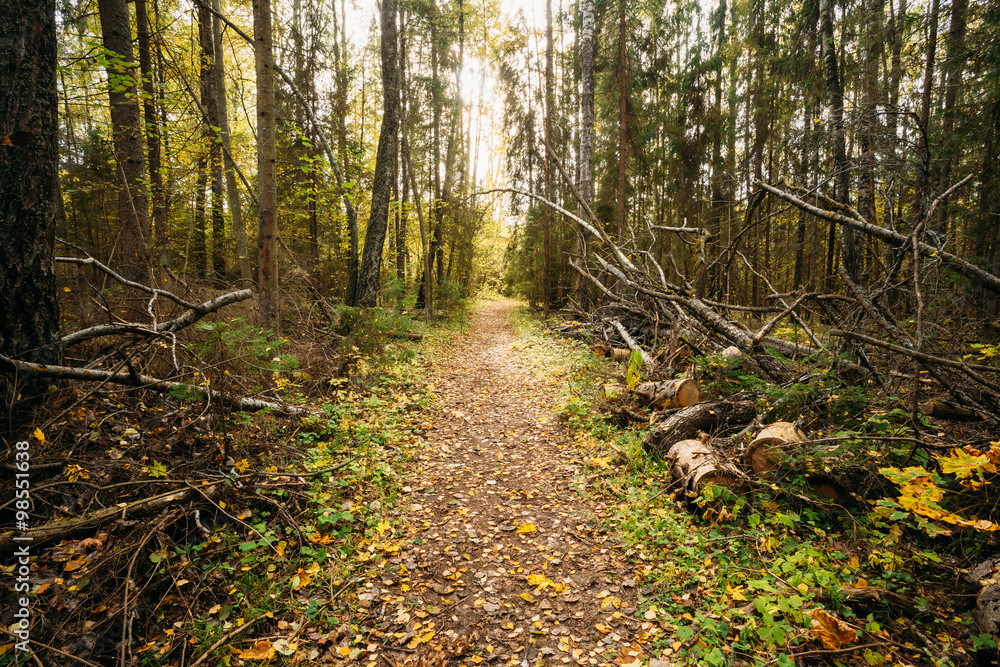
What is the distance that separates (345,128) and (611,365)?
1227 centimetres

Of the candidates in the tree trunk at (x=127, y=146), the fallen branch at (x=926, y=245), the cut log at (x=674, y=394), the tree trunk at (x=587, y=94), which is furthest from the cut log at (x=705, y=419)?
the tree trunk at (x=127, y=146)

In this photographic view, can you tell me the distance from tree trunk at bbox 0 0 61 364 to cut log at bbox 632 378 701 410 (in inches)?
262

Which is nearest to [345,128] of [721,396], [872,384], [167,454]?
[167,454]

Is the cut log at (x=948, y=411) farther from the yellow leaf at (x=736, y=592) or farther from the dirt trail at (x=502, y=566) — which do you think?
the dirt trail at (x=502, y=566)

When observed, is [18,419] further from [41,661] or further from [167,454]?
[41,661]

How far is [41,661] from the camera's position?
7.38ft

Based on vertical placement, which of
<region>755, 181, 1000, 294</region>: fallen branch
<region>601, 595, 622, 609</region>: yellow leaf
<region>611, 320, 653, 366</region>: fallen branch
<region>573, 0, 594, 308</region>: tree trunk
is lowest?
<region>601, 595, 622, 609</region>: yellow leaf

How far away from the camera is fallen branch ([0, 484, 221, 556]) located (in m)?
2.58

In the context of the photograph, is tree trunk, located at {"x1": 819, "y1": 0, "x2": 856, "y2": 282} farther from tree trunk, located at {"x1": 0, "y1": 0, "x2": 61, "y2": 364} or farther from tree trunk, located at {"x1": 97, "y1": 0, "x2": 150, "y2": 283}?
tree trunk, located at {"x1": 97, "y1": 0, "x2": 150, "y2": 283}

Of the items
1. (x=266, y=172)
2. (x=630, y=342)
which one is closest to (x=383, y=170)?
(x=266, y=172)

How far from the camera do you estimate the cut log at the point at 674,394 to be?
5.71 m

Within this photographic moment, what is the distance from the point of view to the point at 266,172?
619 cm

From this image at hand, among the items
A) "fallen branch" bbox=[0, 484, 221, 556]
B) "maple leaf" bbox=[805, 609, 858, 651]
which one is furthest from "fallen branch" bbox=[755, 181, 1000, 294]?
"fallen branch" bbox=[0, 484, 221, 556]

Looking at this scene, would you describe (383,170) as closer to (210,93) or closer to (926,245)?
(210,93)
